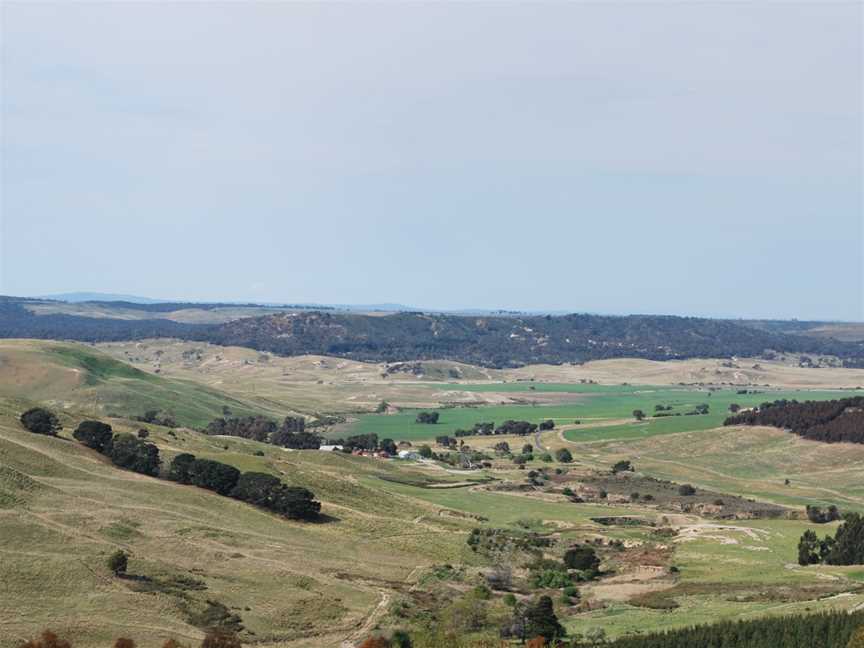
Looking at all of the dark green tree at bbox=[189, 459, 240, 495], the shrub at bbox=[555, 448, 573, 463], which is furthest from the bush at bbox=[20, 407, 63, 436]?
the shrub at bbox=[555, 448, 573, 463]

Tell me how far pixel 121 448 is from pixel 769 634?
6660cm

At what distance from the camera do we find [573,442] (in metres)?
183

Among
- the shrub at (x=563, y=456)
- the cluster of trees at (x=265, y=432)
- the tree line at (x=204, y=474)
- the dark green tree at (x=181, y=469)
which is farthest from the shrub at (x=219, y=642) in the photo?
the shrub at (x=563, y=456)

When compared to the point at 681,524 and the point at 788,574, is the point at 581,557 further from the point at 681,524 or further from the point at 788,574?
the point at 681,524

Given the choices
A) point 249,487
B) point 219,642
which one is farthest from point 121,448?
point 219,642

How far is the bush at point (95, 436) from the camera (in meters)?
97.1

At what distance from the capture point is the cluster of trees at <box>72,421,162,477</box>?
304 feet

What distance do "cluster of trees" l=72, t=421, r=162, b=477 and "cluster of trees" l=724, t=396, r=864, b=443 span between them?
114309 mm

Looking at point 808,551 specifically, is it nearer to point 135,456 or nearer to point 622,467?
point 135,456

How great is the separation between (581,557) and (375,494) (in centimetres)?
3416

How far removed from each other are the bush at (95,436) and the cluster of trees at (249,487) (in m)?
8.04

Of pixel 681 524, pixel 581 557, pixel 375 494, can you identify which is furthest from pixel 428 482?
pixel 581 557

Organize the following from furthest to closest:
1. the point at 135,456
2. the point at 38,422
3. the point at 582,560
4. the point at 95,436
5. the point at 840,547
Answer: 1. the point at 95,436
2. the point at 38,422
3. the point at 135,456
4. the point at 582,560
5. the point at 840,547

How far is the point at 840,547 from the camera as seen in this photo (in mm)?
80750
